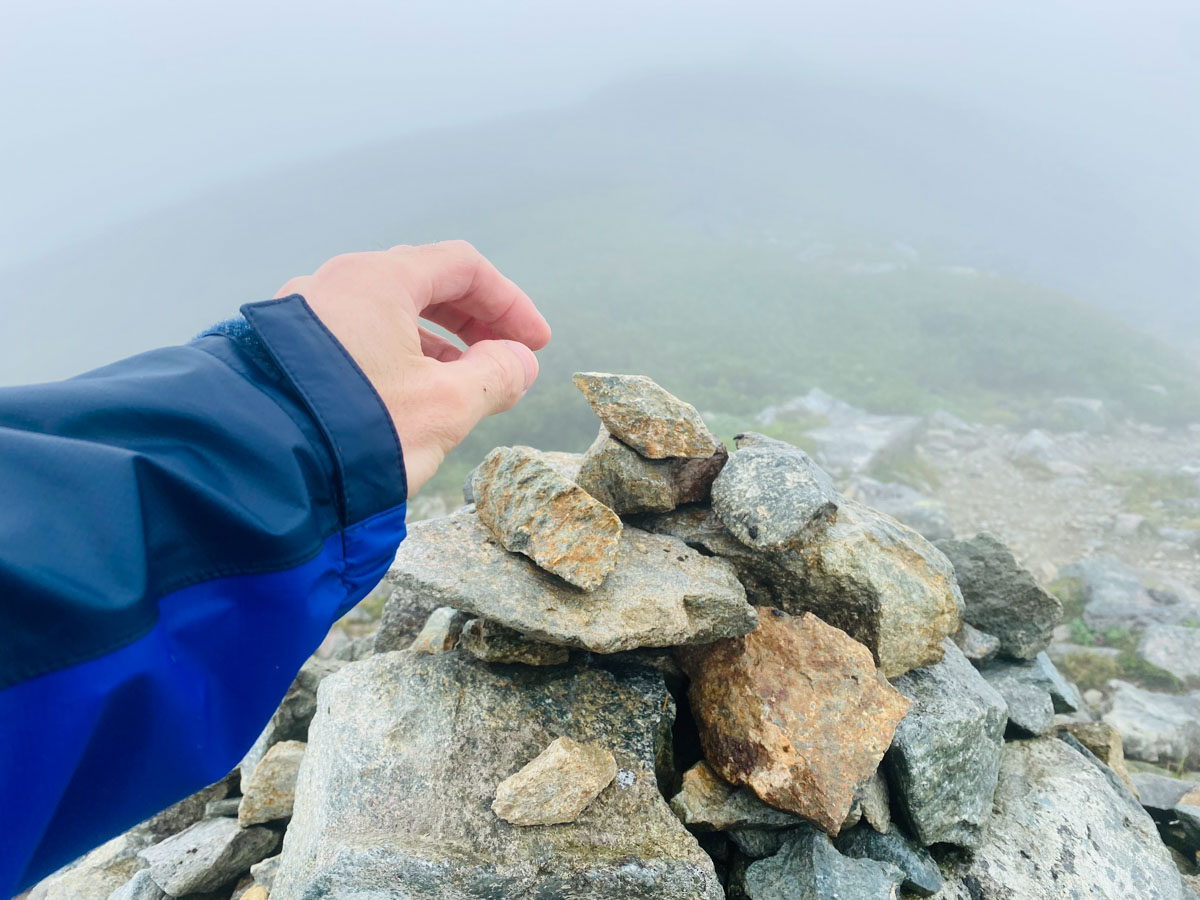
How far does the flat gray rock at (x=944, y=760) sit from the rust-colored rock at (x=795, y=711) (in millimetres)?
395

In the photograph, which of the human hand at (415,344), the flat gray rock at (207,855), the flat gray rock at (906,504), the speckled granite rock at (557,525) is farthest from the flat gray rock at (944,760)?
the flat gray rock at (906,504)

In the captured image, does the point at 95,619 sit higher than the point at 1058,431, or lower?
higher

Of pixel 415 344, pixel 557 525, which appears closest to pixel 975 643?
pixel 557 525

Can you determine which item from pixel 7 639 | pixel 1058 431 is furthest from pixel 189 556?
pixel 1058 431

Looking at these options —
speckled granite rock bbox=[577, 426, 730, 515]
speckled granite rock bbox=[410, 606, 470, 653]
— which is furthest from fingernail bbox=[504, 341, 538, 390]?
speckled granite rock bbox=[410, 606, 470, 653]

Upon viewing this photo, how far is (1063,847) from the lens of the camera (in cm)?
501

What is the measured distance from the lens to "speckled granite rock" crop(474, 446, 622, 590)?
15.3 ft

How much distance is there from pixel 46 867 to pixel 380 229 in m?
175

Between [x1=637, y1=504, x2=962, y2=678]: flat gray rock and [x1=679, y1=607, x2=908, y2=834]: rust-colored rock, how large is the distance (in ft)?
1.11

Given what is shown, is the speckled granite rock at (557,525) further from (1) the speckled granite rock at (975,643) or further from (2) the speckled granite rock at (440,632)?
(1) the speckled granite rock at (975,643)

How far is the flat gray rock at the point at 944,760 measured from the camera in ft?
15.6

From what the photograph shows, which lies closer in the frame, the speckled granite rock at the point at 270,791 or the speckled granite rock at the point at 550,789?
the speckled granite rock at the point at 550,789

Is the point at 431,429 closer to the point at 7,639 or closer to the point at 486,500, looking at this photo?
the point at 7,639

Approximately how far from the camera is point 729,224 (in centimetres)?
13050
